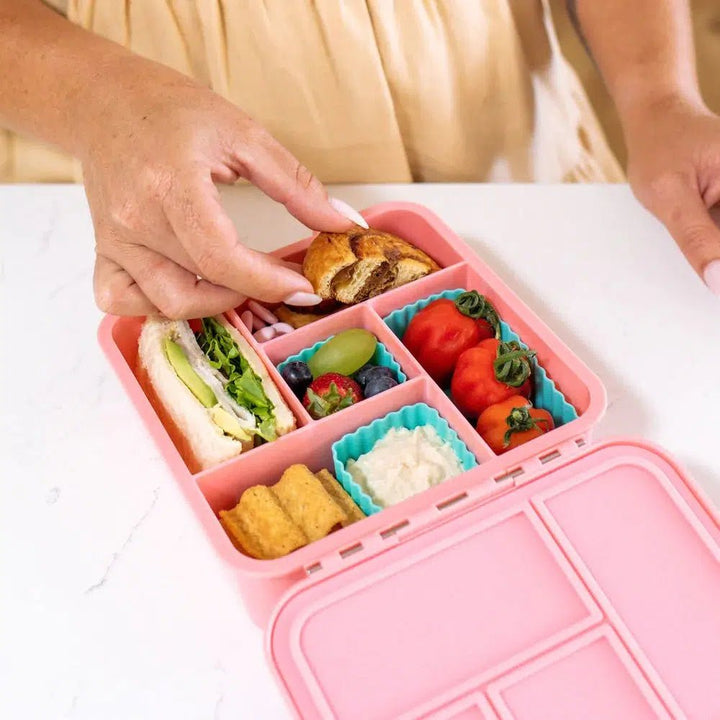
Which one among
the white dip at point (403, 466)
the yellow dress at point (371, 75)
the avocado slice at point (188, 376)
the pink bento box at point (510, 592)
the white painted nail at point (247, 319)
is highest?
the yellow dress at point (371, 75)

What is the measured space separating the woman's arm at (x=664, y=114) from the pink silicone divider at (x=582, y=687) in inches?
18.8

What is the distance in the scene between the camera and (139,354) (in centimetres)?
96

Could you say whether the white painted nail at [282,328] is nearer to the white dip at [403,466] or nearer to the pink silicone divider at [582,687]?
the white dip at [403,466]

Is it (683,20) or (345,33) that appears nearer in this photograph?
(345,33)

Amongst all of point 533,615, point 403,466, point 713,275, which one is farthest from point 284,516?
point 713,275

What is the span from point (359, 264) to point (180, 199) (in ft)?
0.73

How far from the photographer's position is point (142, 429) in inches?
38.6

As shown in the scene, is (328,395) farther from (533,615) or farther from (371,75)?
(371,75)

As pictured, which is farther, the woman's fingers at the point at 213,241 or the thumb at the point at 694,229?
the thumb at the point at 694,229

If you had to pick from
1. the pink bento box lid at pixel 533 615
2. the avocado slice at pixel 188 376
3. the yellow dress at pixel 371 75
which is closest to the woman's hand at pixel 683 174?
the yellow dress at pixel 371 75

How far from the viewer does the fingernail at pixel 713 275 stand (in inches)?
38.5

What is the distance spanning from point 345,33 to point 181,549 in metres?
0.68

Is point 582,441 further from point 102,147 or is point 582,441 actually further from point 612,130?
point 612,130

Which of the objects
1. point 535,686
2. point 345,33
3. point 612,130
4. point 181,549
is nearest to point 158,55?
point 345,33
